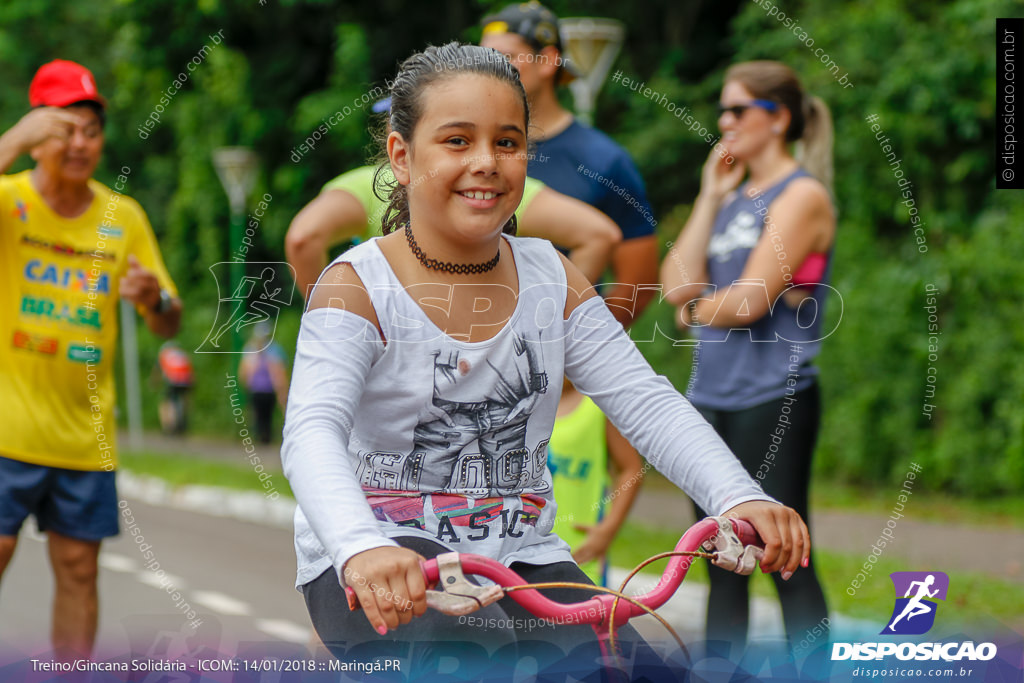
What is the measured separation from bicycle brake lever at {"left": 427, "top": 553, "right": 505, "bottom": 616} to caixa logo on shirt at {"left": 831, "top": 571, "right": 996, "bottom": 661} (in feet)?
1.61

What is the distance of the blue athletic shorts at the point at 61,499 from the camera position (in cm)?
376

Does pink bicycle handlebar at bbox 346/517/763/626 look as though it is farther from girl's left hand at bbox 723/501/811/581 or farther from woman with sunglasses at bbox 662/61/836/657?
woman with sunglasses at bbox 662/61/836/657

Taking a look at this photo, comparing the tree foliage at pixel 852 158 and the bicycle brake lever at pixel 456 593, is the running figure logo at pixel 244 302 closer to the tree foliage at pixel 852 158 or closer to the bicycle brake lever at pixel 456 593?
the bicycle brake lever at pixel 456 593

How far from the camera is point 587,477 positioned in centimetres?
368

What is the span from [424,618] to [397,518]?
0.25 meters

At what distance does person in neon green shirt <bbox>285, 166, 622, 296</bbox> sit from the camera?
3.01 meters

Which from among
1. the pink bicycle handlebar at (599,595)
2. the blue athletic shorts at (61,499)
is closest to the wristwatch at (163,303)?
the blue athletic shorts at (61,499)

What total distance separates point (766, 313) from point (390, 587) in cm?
244

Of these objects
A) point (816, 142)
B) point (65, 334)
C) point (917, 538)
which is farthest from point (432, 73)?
point (917, 538)

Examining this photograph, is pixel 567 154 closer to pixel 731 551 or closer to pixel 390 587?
pixel 731 551

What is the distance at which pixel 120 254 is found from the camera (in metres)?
3.99

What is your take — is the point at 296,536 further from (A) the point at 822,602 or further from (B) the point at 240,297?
(A) the point at 822,602

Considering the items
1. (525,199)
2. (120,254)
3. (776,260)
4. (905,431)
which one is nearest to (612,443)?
(776,260)

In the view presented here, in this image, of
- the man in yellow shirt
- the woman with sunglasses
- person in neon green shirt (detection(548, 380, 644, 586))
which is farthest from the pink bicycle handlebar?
the man in yellow shirt
